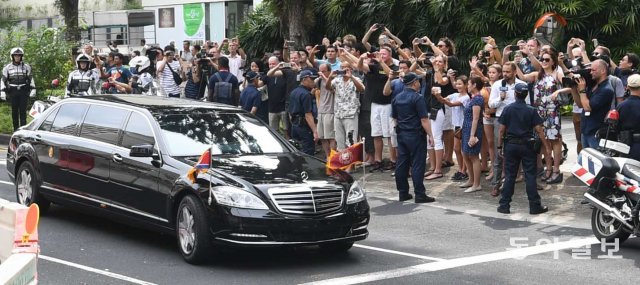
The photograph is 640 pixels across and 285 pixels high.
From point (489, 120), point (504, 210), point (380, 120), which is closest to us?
point (504, 210)

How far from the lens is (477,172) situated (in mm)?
14648

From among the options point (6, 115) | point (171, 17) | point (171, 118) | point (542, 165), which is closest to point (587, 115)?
point (542, 165)

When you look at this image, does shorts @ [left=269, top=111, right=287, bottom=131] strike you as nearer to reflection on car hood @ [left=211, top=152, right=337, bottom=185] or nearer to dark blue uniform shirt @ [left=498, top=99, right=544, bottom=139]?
dark blue uniform shirt @ [left=498, top=99, right=544, bottom=139]

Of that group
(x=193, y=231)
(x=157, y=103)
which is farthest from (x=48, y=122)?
(x=193, y=231)

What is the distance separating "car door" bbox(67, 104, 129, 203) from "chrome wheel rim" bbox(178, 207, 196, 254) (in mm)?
1418

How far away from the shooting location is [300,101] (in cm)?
1686

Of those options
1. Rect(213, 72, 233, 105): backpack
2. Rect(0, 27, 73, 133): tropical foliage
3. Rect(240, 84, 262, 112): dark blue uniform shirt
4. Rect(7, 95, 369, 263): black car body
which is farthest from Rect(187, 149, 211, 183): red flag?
Rect(0, 27, 73, 133): tropical foliage

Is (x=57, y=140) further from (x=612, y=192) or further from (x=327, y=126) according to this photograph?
(x=612, y=192)

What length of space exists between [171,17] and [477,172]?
33.1m

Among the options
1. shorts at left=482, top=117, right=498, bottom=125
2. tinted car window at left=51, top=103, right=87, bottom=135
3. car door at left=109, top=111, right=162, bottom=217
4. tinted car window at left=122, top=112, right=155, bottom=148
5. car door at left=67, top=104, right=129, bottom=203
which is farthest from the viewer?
shorts at left=482, top=117, right=498, bottom=125

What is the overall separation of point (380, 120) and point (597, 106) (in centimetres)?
409

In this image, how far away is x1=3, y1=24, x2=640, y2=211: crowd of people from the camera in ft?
45.5

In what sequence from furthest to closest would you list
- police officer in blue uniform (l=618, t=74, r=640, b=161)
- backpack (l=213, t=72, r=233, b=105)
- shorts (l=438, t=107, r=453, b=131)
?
1. backpack (l=213, t=72, r=233, b=105)
2. shorts (l=438, t=107, r=453, b=131)
3. police officer in blue uniform (l=618, t=74, r=640, b=161)

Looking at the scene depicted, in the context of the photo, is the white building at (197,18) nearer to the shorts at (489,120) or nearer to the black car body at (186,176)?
the shorts at (489,120)
